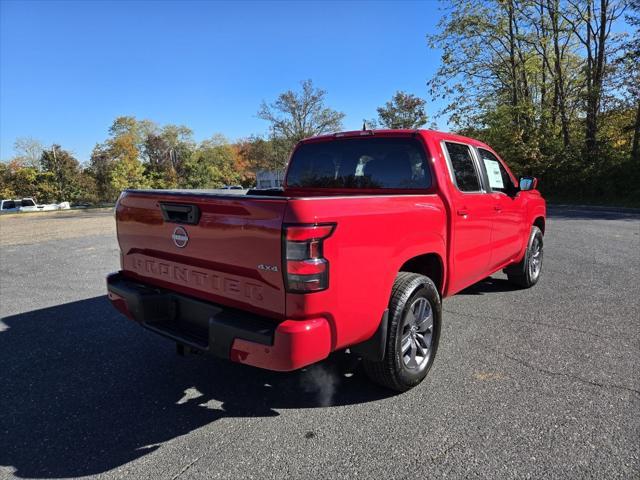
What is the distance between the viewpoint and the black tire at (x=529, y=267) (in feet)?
17.8

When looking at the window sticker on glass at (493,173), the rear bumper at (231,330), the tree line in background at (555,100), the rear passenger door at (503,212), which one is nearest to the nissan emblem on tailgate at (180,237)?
the rear bumper at (231,330)

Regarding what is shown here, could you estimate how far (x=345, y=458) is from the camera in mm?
2316

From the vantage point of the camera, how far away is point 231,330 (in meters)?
2.34

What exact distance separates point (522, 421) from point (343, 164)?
249 cm

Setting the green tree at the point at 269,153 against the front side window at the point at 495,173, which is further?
the green tree at the point at 269,153

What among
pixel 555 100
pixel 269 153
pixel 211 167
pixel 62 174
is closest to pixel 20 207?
pixel 62 174

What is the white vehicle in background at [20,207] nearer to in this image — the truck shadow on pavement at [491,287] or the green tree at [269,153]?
the green tree at [269,153]

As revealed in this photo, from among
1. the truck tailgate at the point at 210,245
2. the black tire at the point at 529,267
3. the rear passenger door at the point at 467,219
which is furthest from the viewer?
the black tire at the point at 529,267

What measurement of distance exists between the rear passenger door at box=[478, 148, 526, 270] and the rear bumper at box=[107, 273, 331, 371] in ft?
9.06

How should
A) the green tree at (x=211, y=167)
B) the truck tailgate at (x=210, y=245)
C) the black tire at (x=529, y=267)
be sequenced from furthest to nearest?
the green tree at (x=211, y=167) < the black tire at (x=529, y=267) < the truck tailgate at (x=210, y=245)

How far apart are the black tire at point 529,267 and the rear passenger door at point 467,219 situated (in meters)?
1.42

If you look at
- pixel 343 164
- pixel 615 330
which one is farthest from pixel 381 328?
pixel 615 330

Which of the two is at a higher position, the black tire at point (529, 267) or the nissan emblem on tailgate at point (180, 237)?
the nissan emblem on tailgate at point (180, 237)

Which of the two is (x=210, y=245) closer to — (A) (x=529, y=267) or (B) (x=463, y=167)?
(B) (x=463, y=167)
